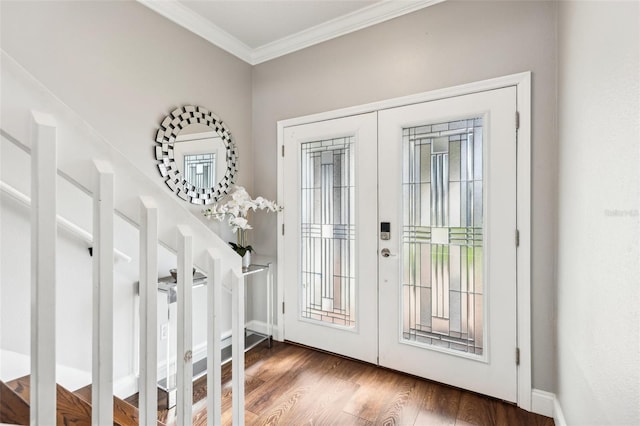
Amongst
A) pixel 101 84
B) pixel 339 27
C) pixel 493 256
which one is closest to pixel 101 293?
pixel 101 84

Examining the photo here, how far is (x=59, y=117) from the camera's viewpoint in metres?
0.74

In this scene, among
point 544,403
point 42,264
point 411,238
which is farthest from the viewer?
point 411,238

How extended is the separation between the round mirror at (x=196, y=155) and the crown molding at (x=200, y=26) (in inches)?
23.6

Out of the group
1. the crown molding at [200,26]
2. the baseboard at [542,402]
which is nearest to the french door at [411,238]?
the baseboard at [542,402]

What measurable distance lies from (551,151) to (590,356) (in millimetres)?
1124

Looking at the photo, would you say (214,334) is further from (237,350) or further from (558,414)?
(558,414)

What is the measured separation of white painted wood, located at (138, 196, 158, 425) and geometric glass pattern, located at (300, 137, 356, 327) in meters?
1.71

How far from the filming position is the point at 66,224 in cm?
A: 158

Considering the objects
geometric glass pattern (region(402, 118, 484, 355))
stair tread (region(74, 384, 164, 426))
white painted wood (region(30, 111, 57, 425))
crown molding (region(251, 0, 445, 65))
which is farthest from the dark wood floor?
crown molding (region(251, 0, 445, 65))

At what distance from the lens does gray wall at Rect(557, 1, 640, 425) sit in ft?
2.66

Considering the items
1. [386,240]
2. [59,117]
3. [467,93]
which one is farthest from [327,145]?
[59,117]

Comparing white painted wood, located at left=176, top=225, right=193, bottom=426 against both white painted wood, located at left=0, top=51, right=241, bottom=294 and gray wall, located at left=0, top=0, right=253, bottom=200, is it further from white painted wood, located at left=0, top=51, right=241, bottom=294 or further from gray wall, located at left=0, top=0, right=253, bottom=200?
gray wall, located at left=0, top=0, right=253, bottom=200

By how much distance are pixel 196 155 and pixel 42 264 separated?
1803 mm

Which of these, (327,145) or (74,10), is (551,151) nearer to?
(327,145)
